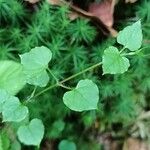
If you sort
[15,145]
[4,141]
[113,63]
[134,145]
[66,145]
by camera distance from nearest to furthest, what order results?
[113,63]
[4,141]
[15,145]
[66,145]
[134,145]

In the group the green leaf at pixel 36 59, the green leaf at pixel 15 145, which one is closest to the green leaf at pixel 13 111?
the green leaf at pixel 36 59

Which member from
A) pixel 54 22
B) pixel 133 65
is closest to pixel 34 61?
pixel 54 22

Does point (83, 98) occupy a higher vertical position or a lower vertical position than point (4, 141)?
higher

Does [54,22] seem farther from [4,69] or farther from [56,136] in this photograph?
[56,136]

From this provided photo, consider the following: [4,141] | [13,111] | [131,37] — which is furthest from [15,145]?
[131,37]

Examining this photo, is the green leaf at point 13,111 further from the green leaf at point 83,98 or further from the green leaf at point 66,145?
the green leaf at point 66,145

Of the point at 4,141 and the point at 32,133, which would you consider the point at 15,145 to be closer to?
the point at 4,141
